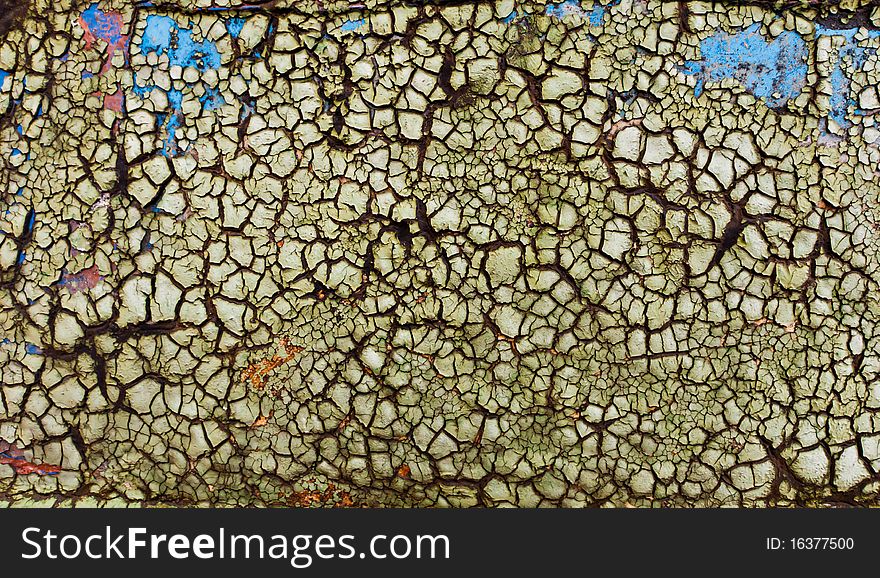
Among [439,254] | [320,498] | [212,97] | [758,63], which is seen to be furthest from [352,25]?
[320,498]

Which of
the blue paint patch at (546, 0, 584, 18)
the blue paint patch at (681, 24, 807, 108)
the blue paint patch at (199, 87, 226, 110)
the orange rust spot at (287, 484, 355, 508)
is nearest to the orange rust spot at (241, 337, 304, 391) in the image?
the orange rust spot at (287, 484, 355, 508)

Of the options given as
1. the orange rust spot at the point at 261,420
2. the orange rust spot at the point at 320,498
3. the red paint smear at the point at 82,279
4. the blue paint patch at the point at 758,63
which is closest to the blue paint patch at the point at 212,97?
the red paint smear at the point at 82,279

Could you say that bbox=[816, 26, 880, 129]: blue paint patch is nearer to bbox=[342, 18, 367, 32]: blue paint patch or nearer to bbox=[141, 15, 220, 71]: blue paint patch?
bbox=[342, 18, 367, 32]: blue paint patch

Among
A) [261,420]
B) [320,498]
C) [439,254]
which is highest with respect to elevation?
[439,254]

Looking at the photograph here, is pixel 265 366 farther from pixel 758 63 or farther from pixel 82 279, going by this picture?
pixel 758 63

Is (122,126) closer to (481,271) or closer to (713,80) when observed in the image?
(481,271)
